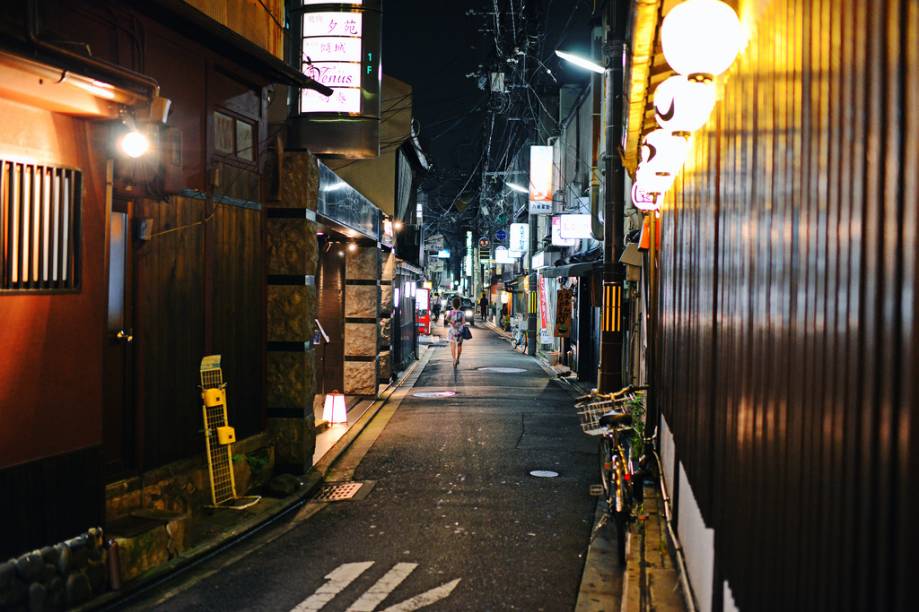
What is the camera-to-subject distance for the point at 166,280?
9.45 m

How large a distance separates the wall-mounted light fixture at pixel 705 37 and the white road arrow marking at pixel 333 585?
5728mm

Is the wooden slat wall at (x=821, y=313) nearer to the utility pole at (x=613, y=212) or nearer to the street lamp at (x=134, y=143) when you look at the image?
the street lamp at (x=134, y=143)

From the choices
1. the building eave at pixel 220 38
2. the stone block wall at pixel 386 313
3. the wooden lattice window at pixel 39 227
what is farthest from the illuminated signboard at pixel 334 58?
the stone block wall at pixel 386 313

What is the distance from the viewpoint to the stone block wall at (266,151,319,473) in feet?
40.1

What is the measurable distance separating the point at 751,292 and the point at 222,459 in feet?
27.3

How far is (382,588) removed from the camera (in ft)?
24.9

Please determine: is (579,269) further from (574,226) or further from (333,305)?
(333,305)

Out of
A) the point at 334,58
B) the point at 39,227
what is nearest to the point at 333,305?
the point at 334,58

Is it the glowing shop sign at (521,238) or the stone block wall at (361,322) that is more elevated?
the glowing shop sign at (521,238)

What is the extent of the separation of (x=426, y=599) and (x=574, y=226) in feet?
71.0

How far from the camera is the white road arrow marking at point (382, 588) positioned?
7133mm

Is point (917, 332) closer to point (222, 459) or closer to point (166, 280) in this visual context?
point (166, 280)

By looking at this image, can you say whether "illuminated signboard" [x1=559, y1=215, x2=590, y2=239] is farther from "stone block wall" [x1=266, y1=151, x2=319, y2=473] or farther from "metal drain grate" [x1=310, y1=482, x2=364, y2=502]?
"metal drain grate" [x1=310, y1=482, x2=364, y2=502]

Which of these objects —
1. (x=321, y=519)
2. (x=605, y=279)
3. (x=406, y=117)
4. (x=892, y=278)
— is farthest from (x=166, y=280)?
(x=406, y=117)
